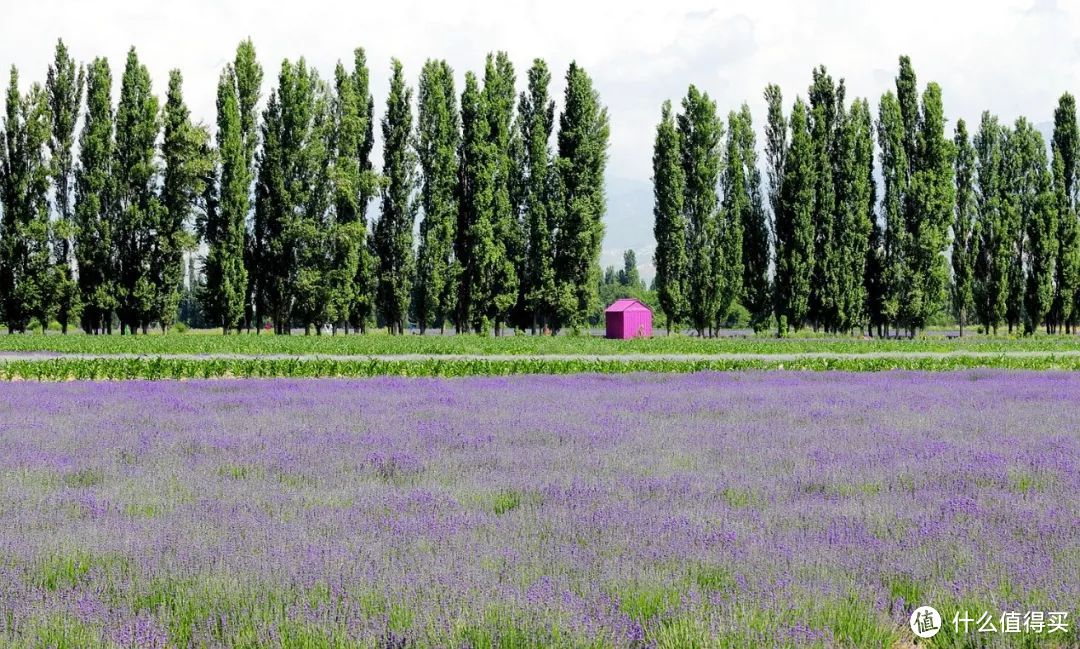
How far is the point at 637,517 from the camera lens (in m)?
6.68

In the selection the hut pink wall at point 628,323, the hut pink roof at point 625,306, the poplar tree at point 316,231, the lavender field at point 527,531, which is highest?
the poplar tree at point 316,231

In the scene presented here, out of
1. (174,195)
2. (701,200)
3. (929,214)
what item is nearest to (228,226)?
(174,195)

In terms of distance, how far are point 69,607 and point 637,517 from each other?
3724 mm

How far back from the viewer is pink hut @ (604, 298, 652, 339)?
61.2 m

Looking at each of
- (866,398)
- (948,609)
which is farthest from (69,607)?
(866,398)

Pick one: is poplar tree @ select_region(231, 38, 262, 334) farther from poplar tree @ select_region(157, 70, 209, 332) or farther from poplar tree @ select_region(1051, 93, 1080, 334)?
poplar tree @ select_region(1051, 93, 1080, 334)

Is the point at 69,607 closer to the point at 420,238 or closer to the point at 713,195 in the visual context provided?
the point at 420,238

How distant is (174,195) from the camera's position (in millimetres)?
56875

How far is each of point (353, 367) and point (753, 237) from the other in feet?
136

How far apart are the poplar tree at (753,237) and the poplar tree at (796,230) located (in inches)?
65.5

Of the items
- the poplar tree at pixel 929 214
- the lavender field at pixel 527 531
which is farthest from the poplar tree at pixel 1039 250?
the lavender field at pixel 527 531

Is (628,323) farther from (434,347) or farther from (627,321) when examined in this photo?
(434,347)

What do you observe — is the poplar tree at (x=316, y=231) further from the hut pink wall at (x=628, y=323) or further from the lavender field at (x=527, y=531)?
the lavender field at (x=527, y=531)

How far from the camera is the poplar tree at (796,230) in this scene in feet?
190
